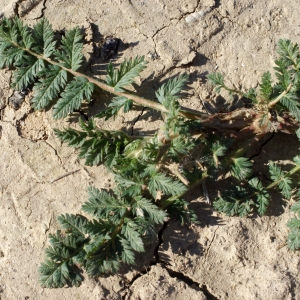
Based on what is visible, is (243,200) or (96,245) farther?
(243,200)

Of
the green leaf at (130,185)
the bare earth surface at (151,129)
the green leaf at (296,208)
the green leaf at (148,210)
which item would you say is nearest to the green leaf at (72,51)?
the bare earth surface at (151,129)

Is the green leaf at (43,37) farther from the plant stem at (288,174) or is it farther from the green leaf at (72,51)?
the plant stem at (288,174)

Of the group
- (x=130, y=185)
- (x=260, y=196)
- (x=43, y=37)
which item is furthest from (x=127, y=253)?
(x=43, y=37)

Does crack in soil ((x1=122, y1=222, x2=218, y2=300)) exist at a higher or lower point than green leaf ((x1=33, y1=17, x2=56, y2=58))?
lower

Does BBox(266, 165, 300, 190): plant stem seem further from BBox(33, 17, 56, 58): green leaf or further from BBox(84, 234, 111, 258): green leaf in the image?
BBox(33, 17, 56, 58): green leaf

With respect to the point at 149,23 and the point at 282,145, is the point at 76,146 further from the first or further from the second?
the point at 282,145

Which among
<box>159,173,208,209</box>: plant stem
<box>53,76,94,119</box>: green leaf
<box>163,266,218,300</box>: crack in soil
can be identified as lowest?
<box>163,266,218,300</box>: crack in soil

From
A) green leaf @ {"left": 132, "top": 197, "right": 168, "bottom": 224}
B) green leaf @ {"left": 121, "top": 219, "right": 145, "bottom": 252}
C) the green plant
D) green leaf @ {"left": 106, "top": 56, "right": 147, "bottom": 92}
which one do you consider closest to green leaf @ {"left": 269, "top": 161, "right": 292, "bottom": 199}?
the green plant

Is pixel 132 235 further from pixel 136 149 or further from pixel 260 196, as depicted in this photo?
pixel 260 196
